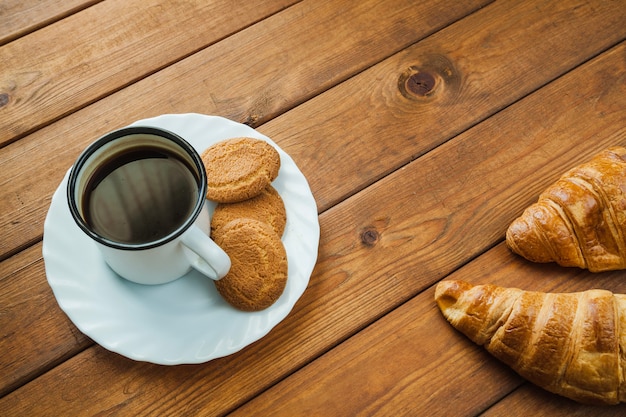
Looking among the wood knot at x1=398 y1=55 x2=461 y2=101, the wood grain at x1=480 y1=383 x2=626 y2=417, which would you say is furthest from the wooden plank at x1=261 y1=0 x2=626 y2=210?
the wood grain at x1=480 y1=383 x2=626 y2=417

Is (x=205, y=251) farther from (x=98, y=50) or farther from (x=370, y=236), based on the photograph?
(x=98, y=50)

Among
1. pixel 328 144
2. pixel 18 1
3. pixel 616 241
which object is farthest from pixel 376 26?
pixel 18 1

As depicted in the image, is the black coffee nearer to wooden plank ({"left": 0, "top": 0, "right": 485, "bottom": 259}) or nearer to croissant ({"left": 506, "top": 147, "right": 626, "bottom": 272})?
wooden plank ({"left": 0, "top": 0, "right": 485, "bottom": 259})

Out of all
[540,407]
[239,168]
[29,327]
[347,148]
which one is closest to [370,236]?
[347,148]

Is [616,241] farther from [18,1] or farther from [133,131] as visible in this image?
[18,1]

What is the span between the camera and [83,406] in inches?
41.0

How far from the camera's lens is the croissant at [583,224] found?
1.12 m

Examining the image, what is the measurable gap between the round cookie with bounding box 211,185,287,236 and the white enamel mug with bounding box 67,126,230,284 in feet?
0.13

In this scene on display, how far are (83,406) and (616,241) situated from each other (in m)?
1.00

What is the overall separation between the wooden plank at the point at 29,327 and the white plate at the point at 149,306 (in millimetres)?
149

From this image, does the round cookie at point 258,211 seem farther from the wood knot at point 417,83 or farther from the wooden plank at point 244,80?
the wood knot at point 417,83

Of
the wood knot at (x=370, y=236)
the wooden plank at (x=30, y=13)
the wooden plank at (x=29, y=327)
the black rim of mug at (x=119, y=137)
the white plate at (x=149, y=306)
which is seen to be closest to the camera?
the black rim of mug at (x=119, y=137)

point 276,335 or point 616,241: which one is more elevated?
point 616,241

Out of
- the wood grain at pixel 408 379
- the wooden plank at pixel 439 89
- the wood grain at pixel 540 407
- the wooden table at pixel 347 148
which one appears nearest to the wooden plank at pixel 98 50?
the wooden table at pixel 347 148
